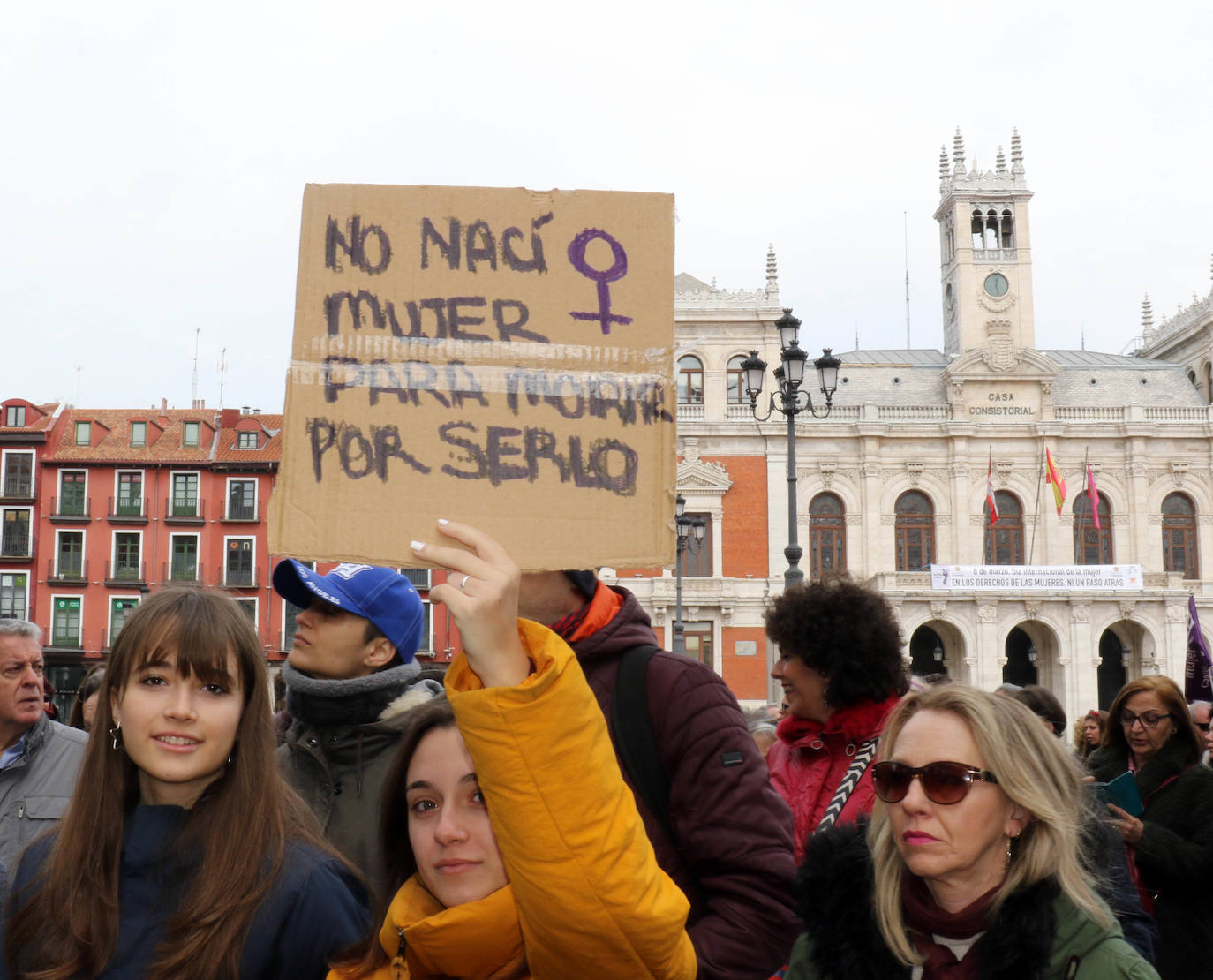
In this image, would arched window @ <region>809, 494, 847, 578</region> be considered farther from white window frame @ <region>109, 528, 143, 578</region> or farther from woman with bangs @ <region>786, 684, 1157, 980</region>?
woman with bangs @ <region>786, 684, 1157, 980</region>

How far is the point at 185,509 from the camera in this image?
32281 mm

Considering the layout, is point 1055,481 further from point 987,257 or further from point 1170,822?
point 1170,822

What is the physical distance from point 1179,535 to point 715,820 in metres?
33.7

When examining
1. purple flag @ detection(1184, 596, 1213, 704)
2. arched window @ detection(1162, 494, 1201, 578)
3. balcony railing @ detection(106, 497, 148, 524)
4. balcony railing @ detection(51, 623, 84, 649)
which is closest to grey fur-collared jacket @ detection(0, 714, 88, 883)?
purple flag @ detection(1184, 596, 1213, 704)

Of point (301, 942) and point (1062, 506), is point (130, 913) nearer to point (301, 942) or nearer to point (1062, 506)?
point (301, 942)

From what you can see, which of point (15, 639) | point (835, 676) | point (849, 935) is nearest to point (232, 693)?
point (849, 935)

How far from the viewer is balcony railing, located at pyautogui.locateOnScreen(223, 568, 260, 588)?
31.8 m

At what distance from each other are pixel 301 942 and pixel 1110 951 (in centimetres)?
133

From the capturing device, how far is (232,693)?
2.20 metres

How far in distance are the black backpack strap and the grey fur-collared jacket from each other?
2.24m

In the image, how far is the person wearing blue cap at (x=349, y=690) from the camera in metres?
2.93

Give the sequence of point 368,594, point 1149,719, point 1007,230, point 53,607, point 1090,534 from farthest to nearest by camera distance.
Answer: point 1007,230 → point 1090,534 → point 53,607 → point 1149,719 → point 368,594

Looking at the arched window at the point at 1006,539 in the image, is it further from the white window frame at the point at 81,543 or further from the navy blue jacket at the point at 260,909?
the navy blue jacket at the point at 260,909

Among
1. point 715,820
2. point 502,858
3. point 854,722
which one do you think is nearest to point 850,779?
point 854,722
